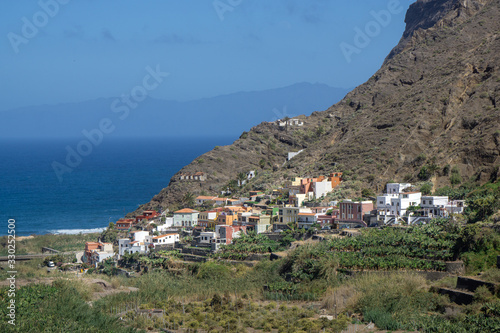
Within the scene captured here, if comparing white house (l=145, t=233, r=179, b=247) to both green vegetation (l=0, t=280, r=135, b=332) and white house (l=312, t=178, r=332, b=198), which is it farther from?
green vegetation (l=0, t=280, r=135, b=332)

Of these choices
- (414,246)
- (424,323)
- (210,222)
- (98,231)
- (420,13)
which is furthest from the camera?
(420,13)

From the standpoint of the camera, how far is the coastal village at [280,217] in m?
50.4

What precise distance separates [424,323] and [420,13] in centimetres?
9198

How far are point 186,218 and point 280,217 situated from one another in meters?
9.60

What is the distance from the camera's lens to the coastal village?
50406 mm

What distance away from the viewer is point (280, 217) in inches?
2192

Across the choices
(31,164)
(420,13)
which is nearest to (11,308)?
(420,13)

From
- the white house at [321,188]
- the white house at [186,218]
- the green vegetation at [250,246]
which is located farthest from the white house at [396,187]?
the white house at [186,218]

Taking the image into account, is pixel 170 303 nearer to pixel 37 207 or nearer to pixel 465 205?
pixel 465 205

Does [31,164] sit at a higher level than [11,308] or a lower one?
higher

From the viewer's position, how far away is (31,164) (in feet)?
591

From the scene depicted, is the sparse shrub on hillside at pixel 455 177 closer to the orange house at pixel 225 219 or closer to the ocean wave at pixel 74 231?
the orange house at pixel 225 219

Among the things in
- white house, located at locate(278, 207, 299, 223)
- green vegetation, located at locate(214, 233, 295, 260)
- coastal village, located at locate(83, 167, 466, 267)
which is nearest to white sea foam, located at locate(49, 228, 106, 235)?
coastal village, located at locate(83, 167, 466, 267)

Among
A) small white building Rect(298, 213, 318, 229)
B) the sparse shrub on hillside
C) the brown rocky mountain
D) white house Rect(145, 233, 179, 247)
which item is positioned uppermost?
the brown rocky mountain
